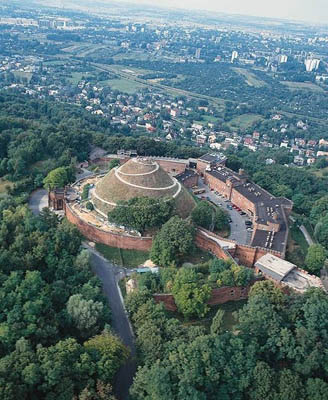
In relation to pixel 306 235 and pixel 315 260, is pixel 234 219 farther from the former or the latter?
pixel 315 260


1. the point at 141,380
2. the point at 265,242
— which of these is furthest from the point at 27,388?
the point at 265,242

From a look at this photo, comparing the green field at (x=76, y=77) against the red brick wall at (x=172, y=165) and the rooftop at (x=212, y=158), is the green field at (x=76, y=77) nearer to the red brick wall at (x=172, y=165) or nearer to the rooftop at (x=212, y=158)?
the red brick wall at (x=172, y=165)

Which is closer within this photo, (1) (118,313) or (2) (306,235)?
(1) (118,313)

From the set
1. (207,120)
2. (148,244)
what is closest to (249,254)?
(148,244)

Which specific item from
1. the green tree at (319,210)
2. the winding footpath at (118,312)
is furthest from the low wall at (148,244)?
the green tree at (319,210)

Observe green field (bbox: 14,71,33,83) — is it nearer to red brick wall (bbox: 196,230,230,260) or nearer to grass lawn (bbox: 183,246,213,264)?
red brick wall (bbox: 196,230,230,260)

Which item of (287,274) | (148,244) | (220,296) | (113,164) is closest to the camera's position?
(220,296)

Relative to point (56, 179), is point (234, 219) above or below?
below
